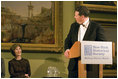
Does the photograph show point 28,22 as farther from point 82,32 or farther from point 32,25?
point 82,32

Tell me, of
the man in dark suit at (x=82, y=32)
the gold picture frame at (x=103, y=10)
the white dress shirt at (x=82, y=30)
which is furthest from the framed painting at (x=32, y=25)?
the white dress shirt at (x=82, y=30)

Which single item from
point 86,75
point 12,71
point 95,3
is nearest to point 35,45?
point 12,71

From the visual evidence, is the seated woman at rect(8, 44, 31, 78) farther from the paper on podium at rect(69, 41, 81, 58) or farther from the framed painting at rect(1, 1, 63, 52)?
the paper on podium at rect(69, 41, 81, 58)

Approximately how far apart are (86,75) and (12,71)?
6.15 feet

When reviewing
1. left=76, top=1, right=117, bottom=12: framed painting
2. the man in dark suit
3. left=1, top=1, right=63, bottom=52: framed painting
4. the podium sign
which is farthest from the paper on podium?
left=76, top=1, right=117, bottom=12: framed painting

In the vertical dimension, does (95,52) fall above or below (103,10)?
below

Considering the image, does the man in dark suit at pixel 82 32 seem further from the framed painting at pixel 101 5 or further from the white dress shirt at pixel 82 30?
the framed painting at pixel 101 5

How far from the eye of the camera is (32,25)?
5918mm

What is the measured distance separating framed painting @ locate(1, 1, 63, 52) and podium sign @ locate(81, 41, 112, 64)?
242 cm

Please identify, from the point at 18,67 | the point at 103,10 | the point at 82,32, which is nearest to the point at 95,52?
the point at 82,32

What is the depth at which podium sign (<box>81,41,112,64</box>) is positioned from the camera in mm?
3557

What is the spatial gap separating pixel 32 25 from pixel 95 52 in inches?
103

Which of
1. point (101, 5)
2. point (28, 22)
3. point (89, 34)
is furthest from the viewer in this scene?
point (101, 5)

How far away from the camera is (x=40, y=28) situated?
235 inches
